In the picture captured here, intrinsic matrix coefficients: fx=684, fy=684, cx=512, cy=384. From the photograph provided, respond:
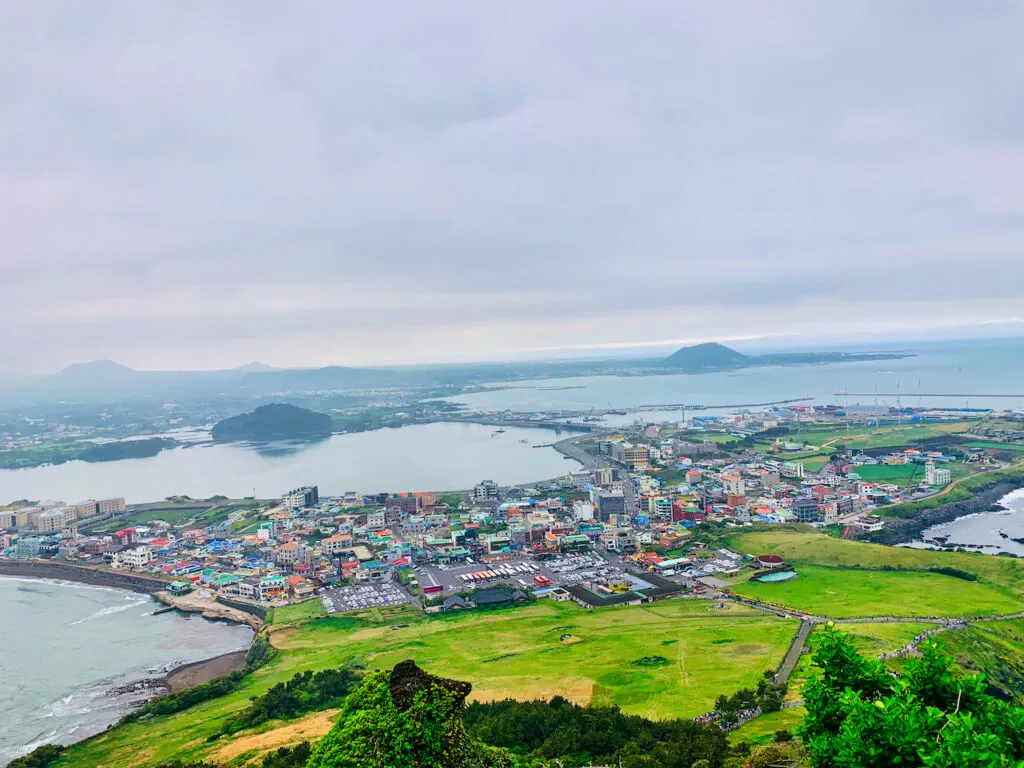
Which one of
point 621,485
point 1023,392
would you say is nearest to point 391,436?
point 621,485

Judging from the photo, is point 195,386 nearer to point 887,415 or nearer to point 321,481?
point 321,481

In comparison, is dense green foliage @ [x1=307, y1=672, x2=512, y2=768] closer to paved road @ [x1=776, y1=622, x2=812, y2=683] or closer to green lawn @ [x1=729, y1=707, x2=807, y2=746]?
green lawn @ [x1=729, y1=707, x2=807, y2=746]

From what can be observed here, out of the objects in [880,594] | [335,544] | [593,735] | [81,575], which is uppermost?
[593,735]

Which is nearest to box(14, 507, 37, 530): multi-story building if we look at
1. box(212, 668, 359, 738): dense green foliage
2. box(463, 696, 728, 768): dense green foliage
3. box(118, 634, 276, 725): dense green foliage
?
box(118, 634, 276, 725): dense green foliage

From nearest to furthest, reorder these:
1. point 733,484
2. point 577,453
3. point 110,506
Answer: point 733,484, point 110,506, point 577,453

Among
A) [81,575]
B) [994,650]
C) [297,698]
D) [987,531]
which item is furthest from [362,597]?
[987,531]

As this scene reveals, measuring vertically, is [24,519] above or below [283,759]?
below

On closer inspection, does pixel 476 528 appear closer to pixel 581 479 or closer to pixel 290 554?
pixel 290 554
